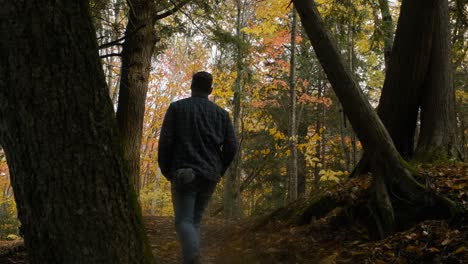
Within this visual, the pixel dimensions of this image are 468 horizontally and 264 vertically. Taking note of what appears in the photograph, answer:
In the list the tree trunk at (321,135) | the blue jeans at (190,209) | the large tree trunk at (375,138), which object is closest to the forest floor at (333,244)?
the large tree trunk at (375,138)

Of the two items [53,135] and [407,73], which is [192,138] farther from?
[407,73]

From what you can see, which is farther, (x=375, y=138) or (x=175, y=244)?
(x=175, y=244)

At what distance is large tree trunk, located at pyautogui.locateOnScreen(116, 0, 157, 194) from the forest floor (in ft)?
5.38

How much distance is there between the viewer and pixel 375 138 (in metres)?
4.09

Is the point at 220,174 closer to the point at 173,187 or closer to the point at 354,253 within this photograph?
the point at 173,187

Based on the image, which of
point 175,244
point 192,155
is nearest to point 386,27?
point 192,155

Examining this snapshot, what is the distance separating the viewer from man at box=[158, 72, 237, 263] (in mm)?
3434

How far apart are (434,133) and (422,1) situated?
66.3 inches

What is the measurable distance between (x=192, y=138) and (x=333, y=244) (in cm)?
207

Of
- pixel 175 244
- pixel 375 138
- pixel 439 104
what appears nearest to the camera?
pixel 375 138

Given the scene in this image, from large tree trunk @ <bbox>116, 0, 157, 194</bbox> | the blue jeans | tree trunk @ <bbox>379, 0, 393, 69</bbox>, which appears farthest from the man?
tree trunk @ <bbox>379, 0, 393, 69</bbox>

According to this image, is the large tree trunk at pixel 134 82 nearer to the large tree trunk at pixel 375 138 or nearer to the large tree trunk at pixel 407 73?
the large tree trunk at pixel 375 138

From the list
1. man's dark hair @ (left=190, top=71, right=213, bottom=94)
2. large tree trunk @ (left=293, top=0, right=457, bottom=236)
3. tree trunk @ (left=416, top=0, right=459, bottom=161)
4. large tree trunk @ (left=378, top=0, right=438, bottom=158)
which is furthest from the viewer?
large tree trunk @ (left=378, top=0, right=438, bottom=158)

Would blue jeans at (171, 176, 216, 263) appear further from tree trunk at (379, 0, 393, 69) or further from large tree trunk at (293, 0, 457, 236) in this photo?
tree trunk at (379, 0, 393, 69)
